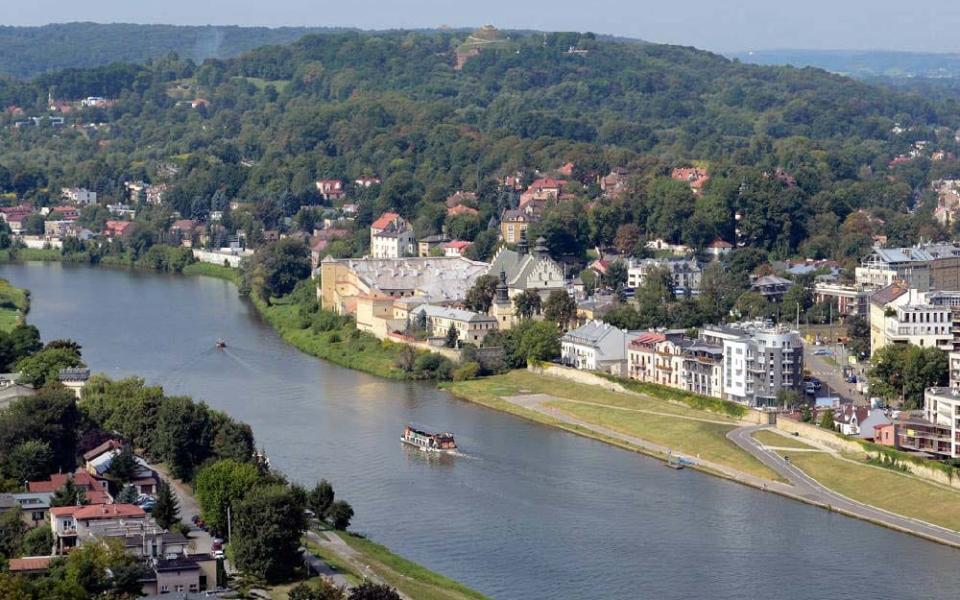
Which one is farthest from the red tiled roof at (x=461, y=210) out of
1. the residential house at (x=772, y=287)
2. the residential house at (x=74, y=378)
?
the residential house at (x=74, y=378)

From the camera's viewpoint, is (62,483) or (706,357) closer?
(62,483)

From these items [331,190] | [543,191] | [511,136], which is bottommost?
[331,190]

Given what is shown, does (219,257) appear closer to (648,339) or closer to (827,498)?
(648,339)

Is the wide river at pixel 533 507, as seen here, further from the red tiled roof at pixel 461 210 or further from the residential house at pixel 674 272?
the red tiled roof at pixel 461 210

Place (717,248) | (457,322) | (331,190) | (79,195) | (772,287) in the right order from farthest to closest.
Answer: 1. (79,195)
2. (331,190)
3. (717,248)
4. (772,287)
5. (457,322)

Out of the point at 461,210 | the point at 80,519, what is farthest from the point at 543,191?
the point at 80,519

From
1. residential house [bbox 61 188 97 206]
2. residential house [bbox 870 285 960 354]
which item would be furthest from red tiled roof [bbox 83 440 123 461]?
residential house [bbox 61 188 97 206]
